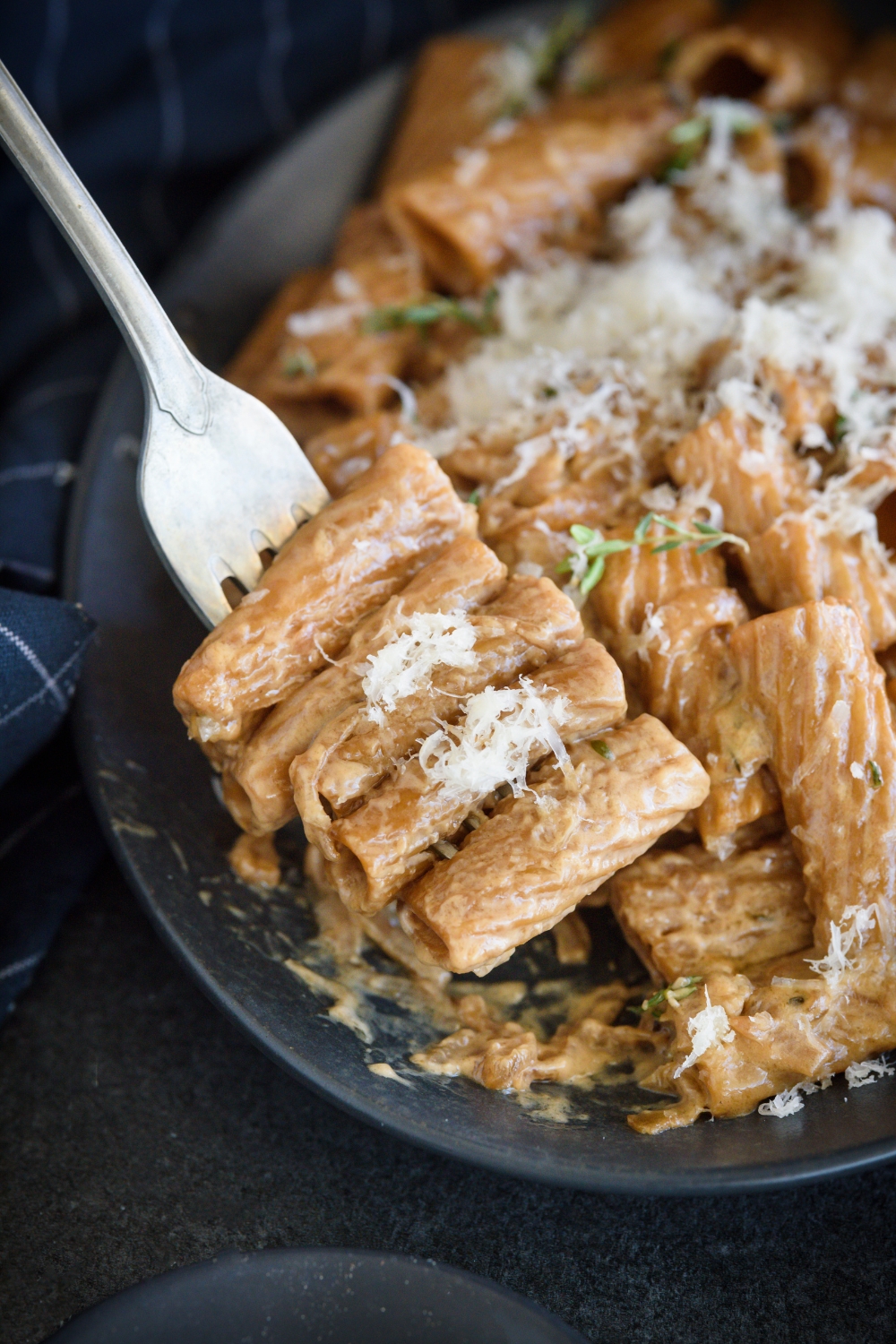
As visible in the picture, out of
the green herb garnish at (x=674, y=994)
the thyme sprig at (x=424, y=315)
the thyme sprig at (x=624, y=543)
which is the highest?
the thyme sprig at (x=424, y=315)

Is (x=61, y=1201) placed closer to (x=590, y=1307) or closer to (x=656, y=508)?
(x=590, y=1307)

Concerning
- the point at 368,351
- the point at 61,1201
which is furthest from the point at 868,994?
the point at 368,351

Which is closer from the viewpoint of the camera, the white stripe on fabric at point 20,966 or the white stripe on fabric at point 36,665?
the white stripe on fabric at point 36,665

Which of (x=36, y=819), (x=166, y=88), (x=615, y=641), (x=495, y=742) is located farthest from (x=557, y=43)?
(x=36, y=819)

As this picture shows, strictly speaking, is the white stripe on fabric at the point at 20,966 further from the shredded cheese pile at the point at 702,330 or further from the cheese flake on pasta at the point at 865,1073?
the cheese flake on pasta at the point at 865,1073

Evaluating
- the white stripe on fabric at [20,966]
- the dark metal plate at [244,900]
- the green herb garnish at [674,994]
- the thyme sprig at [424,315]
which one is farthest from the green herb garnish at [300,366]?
the green herb garnish at [674,994]

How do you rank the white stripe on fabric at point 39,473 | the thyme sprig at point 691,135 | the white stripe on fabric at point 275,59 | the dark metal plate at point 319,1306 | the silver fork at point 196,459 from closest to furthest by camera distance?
1. the dark metal plate at point 319,1306
2. the silver fork at point 196,459
3. the white stripe on fabric at point 39,473
4. the thyme sprig at point 691,135
5. the white stripe on fabric at point 275,59
